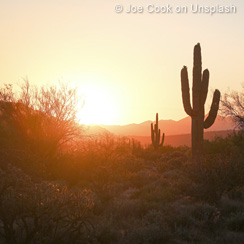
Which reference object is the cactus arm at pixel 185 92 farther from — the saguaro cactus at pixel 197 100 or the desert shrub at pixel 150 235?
the desert shrub at pixel 150 235

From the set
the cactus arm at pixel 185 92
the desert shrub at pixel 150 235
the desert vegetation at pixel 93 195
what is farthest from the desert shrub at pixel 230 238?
the cactus arm at pixel 185 92

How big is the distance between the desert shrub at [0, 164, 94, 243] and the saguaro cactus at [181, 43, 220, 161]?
36.4 feet

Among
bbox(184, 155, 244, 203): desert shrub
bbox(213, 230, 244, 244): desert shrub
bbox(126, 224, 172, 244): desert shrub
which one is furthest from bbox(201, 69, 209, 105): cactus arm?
bbox(126, 224, 172, 244): desert shrub

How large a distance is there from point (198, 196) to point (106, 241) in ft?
14.3

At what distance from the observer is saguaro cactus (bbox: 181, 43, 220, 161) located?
1605cm

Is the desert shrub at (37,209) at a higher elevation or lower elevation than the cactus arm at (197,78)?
lower

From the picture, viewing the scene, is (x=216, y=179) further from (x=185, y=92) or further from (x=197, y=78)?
(x=197, y=78)

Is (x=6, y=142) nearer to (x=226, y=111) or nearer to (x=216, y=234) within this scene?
(x=216, y=234)

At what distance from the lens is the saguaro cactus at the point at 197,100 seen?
16047mm

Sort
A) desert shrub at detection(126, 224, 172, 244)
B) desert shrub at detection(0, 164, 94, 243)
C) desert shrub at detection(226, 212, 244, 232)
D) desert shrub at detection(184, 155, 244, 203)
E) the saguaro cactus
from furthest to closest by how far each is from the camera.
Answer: the saguaro cactus < desert shrub at detection(184, 155, 244, 203) < desert shrub at detection(226, 212, 244, 232) < desert shrub at detection(126, 224, 172, 244) < desert shrub at detection(0, 164, 94, 243)

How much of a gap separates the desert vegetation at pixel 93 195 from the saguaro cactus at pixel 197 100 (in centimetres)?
48

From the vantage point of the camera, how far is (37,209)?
5371 mm

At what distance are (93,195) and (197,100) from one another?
336 inches

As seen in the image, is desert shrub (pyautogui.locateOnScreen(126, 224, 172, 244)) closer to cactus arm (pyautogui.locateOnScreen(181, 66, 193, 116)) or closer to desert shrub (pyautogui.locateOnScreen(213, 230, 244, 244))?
desert shrub (pyautogui.locateOnScreen(213, 230, 244, 244))
